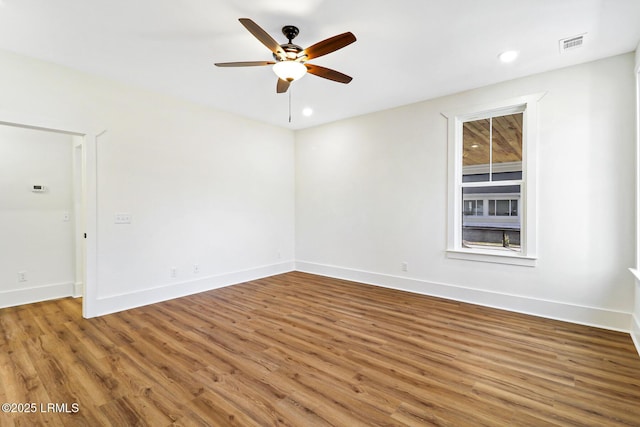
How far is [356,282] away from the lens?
5105mm

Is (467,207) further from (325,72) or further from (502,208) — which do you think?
(325,72)

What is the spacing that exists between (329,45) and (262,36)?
1.68ft

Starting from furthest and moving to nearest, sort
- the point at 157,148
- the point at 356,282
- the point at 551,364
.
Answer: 1. the point at 356,282
2. the point at 157,148
3. the point at 551,364

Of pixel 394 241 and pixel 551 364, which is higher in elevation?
pixel 394 241

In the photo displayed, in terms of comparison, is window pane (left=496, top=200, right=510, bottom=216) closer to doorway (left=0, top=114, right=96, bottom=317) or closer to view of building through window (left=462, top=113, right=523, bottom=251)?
view of building through window (left=462, top=113, right=523, bottom=251)

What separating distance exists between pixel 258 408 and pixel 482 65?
3.84 meters

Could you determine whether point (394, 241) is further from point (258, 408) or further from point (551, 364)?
point (258, 408)

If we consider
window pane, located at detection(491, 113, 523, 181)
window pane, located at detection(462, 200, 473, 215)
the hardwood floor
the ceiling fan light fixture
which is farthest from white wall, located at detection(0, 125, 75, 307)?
window pane, located at detection(491, 113, 523, 181)

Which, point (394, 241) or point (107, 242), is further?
point (394, 241)

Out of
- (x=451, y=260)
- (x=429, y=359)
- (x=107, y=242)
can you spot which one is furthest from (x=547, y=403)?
(x=107, y=242)

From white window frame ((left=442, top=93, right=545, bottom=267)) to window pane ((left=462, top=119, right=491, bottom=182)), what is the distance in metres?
0.07

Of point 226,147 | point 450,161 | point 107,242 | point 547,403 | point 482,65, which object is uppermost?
point 482,65

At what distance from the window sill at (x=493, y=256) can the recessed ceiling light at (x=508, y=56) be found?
221 centimetres

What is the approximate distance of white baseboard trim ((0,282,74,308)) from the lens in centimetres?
386
